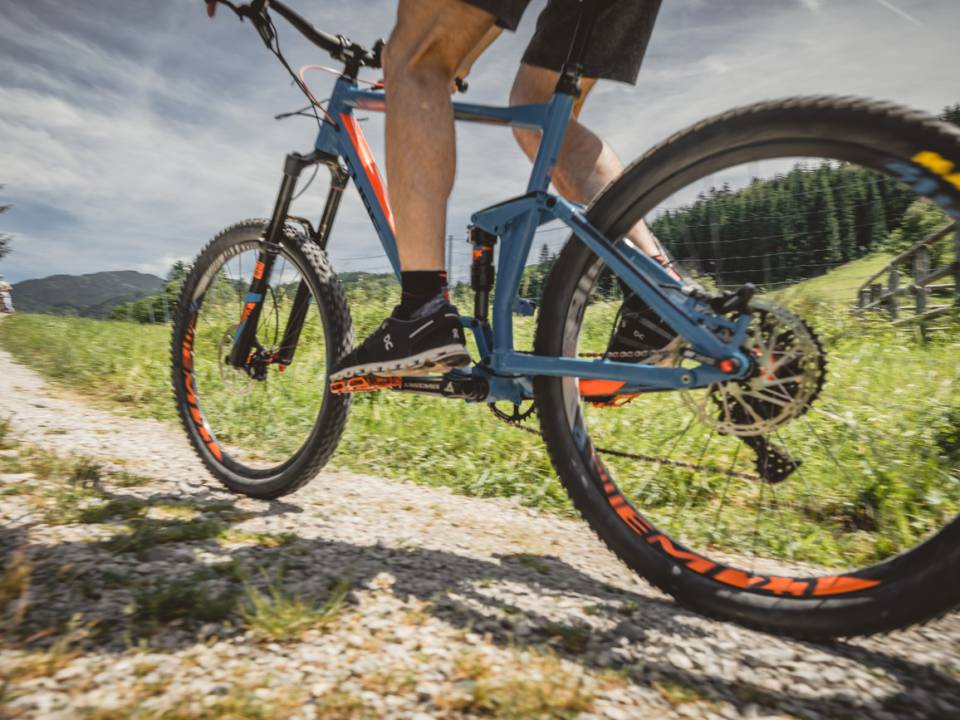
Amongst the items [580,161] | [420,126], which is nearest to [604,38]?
[580,161]

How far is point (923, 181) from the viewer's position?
1.27 meters

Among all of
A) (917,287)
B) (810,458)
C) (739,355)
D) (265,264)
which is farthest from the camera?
(265,264)

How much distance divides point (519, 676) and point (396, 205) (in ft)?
4.84

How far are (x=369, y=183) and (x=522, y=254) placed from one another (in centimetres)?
84

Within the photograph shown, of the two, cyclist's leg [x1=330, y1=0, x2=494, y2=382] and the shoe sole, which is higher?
cyclist's leg [x1=330, y1=0, x2=494, y2=382]

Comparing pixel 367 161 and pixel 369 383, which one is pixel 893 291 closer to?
pixel 369 383

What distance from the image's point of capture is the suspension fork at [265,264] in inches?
103

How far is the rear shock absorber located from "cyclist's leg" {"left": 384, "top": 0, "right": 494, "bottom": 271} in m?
0.16

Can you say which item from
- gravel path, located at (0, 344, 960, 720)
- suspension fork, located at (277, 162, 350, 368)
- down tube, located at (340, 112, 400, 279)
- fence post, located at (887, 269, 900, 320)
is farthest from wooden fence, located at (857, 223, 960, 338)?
suspension fork, located at (277, 162, 350, 368)

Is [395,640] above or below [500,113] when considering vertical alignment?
below

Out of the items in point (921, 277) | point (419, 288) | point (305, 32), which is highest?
point (305, 32)

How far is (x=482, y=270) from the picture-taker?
2094mm

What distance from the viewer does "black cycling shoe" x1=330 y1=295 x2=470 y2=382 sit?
188cm

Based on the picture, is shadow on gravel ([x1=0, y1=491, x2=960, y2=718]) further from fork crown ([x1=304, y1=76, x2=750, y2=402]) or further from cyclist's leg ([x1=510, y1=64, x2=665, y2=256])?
cyclist's leg ([x1=510, y1=64, x2=665, y2=256])
